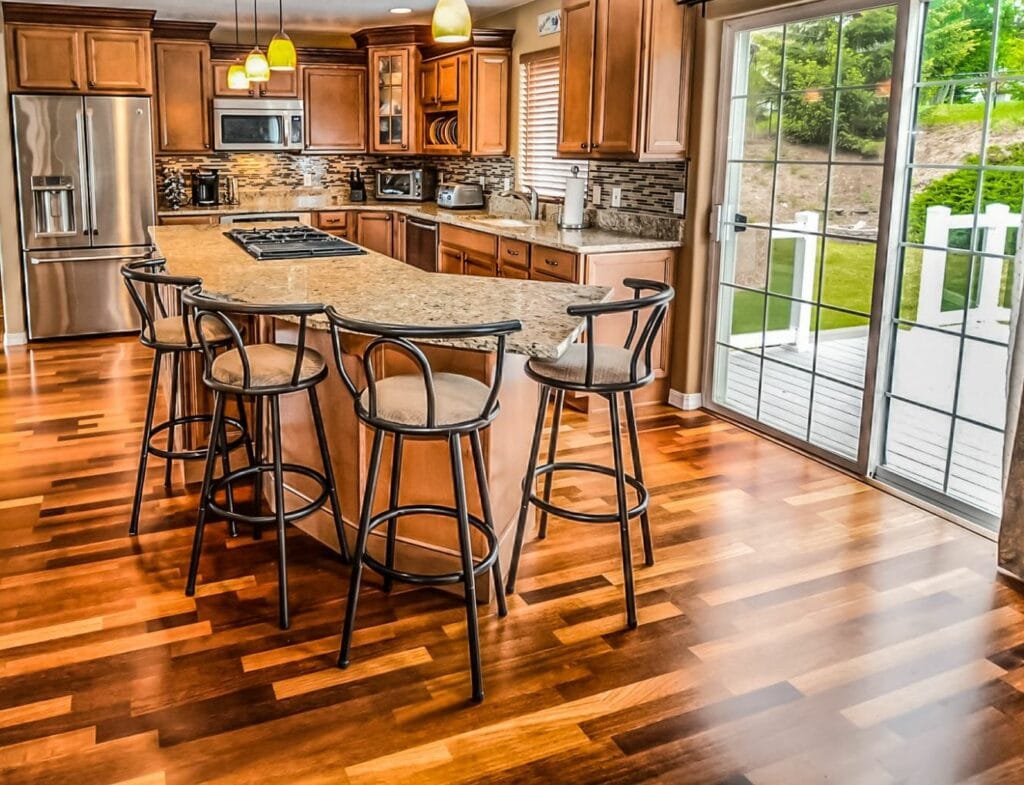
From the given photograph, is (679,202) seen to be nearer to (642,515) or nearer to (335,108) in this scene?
(642,515)

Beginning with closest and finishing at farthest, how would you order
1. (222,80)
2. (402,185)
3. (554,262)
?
(554,262)
(222,80)
(402,185)

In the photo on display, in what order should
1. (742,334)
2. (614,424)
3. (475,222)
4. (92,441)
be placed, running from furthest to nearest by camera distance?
1. (475,222)
2. (742,334)
3. (92,441)
4. (614,424)

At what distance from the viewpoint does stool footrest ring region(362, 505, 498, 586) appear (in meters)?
2.49

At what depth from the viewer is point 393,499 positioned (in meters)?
2.76

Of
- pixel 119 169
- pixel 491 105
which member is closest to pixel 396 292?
pixel 491 105

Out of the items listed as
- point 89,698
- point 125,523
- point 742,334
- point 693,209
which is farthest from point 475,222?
point 89,698

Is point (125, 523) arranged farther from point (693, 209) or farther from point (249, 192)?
point (249, 192)

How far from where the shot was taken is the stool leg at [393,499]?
2.70 metres

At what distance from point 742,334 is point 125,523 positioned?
10.1 feet

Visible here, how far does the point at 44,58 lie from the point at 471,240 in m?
3.17

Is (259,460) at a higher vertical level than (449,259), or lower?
lower

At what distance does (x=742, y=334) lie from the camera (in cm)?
482

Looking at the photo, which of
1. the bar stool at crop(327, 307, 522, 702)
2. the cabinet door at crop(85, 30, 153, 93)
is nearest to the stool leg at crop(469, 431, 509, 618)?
the bar stool at crop(327, 307, 522, 702)

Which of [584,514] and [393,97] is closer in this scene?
[584,514]
